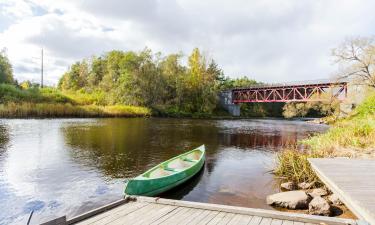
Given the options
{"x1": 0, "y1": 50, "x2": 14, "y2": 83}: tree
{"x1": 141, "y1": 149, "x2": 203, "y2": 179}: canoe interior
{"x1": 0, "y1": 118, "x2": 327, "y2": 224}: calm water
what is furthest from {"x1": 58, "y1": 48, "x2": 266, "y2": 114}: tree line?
{"x1": 141, "y1": 149, "x2": 203, "y2": 179}: canoe interior

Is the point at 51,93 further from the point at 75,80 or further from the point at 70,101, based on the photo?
the point at 75,80

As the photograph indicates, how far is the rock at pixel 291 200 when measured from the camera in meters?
8.27

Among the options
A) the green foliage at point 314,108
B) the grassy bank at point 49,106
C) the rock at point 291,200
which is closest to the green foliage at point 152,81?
the grassy bank at point 49,106

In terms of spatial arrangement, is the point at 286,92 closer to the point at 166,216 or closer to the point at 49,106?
the point at 49,106

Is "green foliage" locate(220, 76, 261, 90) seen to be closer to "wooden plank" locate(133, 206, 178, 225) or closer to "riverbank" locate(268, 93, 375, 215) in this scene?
"riverbank" locate(268, 93, 375, 215)

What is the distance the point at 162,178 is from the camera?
9234 millimetres

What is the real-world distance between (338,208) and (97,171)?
9108 millimetres

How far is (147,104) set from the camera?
55.6 meters

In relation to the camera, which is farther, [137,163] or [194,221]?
[137,163]

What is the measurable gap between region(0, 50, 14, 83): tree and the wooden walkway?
5430 cm

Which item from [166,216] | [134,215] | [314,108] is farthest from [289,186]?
[314,108]

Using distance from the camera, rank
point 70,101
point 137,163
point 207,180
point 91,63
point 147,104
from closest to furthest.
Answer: point 207,180 → point 137,163 → point 70,101 → point 147,104 → point 91,63

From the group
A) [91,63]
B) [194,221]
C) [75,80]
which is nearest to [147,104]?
[91,63]

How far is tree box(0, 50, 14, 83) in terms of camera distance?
5019cm
